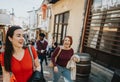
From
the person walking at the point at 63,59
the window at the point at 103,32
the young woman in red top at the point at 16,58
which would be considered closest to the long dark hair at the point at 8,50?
the young woman in red top at the point at 16,58

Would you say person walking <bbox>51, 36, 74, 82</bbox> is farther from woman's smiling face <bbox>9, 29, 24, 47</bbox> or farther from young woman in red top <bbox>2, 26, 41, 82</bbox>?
woman's smiling face <bbox>9, 29, 24, 47</bbox>

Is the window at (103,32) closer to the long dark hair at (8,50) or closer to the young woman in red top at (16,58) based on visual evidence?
the young woman in red top at (16,58)

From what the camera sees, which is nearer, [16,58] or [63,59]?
[16,58]

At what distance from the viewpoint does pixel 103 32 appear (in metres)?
5.68

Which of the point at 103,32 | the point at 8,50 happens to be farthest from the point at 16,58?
the point at 103,32

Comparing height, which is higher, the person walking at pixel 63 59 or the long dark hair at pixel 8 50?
the long dark hair at pixel 8 50

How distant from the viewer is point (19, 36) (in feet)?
7.80

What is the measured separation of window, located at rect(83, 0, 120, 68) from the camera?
16.5ft

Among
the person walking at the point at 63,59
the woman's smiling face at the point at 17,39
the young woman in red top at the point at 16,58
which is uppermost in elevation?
the woman's smiling face at the point at 17,39

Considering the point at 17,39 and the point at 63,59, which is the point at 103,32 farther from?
the point at 17,39

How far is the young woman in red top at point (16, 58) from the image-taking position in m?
2.31

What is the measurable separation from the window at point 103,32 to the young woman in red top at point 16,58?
122 inches

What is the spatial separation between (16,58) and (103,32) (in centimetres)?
385

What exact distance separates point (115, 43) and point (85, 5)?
8.06 ft
